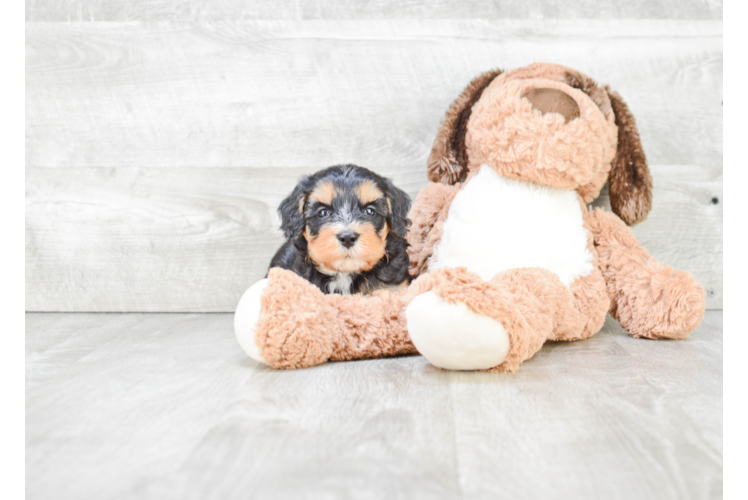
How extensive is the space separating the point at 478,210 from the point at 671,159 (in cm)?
101

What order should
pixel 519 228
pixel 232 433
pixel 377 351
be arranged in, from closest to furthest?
pixel 232 433 → pixel 377 351 → pixel 519 228

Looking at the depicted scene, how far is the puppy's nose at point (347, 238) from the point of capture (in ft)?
6.10

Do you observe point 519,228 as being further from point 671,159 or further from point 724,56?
point 724,56

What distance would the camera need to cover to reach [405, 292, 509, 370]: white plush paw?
1.46 m

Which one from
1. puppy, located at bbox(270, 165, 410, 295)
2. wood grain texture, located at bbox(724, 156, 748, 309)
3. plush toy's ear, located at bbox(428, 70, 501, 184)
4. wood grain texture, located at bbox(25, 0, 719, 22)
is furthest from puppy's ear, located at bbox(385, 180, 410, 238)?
wood grain texture, located at bbox(724, 156, 748, 309)

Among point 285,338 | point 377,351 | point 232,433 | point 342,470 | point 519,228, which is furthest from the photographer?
point 519,228

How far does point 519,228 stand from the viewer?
6.44 feet

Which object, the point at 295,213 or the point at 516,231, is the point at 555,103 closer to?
the point at 516,231

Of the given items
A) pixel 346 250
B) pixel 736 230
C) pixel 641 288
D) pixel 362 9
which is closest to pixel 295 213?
pixel 346 250

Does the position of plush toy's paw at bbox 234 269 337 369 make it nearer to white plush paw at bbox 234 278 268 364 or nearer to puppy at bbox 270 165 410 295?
white plush paw at bbox 234 278 268 364

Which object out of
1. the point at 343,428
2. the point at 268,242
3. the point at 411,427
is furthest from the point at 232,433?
the point at 268,242

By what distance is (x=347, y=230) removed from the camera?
73.5 inches

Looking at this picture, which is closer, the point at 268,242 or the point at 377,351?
the point at 377,351

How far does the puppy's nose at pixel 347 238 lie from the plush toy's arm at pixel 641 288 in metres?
0.87
